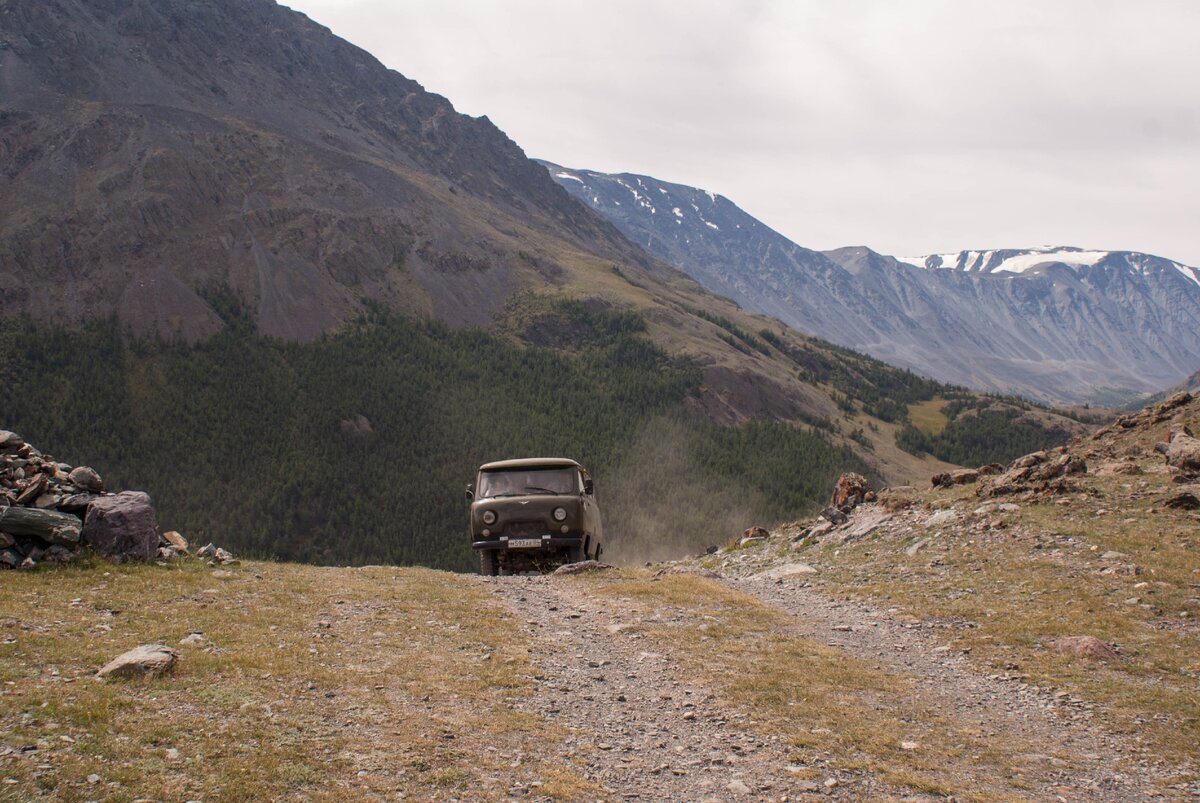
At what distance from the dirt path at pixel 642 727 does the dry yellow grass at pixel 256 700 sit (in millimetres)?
509

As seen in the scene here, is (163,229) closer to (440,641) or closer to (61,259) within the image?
(61,259)

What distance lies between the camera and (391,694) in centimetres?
1052

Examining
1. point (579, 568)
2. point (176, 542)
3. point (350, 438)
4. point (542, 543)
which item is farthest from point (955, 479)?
point (350, 438)

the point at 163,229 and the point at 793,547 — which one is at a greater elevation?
the point at 163,229

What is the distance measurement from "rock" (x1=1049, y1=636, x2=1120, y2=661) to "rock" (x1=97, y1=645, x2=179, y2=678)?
13551 millimetres

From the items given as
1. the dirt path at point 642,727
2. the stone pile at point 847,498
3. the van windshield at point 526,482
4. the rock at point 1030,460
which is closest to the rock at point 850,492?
the stone pile at point 847,498

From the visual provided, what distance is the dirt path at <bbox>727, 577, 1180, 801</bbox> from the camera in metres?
8.78

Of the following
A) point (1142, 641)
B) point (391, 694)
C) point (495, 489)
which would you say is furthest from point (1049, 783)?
point (495, 489)

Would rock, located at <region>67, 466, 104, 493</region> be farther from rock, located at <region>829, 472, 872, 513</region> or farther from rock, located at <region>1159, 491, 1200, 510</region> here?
rock, located at <region>1159, 491, 1200, 510</region>

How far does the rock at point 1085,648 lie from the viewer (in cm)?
1295

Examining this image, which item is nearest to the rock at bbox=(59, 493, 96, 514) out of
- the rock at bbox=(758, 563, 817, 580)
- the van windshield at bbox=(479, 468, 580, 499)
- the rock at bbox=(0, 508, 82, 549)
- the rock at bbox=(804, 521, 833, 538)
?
the rock at bbox=(0, 508, 82, 549)

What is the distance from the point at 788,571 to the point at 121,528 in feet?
55.7

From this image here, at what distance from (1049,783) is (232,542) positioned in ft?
430

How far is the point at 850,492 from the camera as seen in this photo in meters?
30.9
